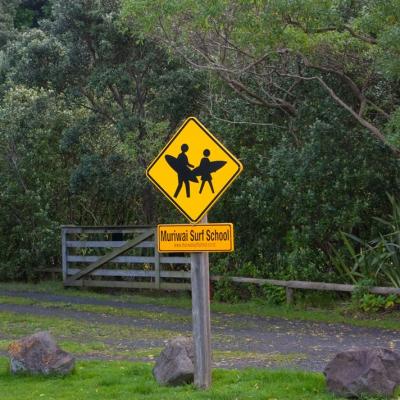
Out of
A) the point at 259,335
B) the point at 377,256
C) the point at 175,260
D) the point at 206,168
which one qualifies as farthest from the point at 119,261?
the point at 206,168

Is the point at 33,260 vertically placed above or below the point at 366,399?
above

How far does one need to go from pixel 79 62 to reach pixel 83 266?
4.77 m

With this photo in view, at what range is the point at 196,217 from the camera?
8.45 m

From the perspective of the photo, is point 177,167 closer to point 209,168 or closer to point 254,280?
point 209,168

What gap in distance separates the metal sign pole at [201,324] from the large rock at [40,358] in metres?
1.68

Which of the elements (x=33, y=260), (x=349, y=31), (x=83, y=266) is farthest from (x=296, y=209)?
(x=33, y=260)

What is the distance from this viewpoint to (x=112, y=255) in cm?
1888

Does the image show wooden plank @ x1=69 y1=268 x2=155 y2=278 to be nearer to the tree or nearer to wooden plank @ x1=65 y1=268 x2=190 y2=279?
wooden plank @ x1=65 y1=268 x2=190 y2=279

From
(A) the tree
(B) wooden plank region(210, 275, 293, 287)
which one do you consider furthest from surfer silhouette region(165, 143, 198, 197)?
(B) wooden plank region(210, 275, 293, 287)

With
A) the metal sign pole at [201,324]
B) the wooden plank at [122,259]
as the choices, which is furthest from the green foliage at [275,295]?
the metal sign pole at [201,324]

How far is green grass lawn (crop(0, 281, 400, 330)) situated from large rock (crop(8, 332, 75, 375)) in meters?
5.98

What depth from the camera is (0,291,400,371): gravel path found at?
34.9 feet

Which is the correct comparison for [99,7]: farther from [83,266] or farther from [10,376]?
[10,376]

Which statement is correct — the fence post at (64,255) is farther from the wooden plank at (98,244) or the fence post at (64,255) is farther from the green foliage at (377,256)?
the green foliage at (377,256)
